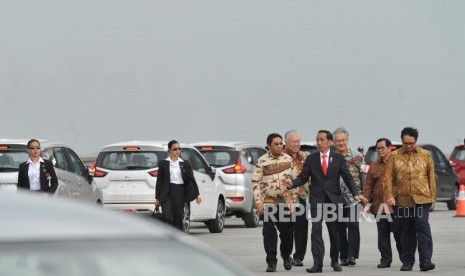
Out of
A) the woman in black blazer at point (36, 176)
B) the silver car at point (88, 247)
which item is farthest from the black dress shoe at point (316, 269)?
the silver car at point (88, 247)

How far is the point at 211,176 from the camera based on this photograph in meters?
25.7

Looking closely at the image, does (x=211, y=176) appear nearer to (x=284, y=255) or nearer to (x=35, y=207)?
Result: (x=284, y=255)

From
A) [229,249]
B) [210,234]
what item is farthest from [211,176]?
[229,249]

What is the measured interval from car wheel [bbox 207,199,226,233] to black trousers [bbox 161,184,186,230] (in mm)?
5163

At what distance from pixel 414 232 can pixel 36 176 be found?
15.8 feet

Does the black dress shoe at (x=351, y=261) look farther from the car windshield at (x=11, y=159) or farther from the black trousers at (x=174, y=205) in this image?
the car windshield at (x=11, y=159)

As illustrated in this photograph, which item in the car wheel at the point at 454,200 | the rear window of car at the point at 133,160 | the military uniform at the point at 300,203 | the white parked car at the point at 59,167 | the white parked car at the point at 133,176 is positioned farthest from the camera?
the car wheel at the point at 454,200

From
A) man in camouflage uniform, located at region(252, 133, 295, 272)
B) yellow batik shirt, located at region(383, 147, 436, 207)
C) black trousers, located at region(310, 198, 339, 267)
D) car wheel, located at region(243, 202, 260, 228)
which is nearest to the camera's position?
black trousers, located at region(310, 198, 339, 267)

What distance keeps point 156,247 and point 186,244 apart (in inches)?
6.5

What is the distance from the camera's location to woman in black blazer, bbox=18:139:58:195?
61.6 feet

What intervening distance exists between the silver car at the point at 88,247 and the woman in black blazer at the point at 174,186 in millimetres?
16589

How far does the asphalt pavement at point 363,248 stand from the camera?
1719 cm

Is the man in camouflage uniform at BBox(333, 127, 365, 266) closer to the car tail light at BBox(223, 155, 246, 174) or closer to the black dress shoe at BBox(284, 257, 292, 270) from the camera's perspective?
the black dress shoe at BBox(284, 257, 292, 270)

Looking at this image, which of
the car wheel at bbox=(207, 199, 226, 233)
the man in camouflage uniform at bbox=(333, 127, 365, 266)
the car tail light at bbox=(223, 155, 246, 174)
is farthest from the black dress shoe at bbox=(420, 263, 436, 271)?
the car tail light at bbox=(223, 155, 246, 174)
